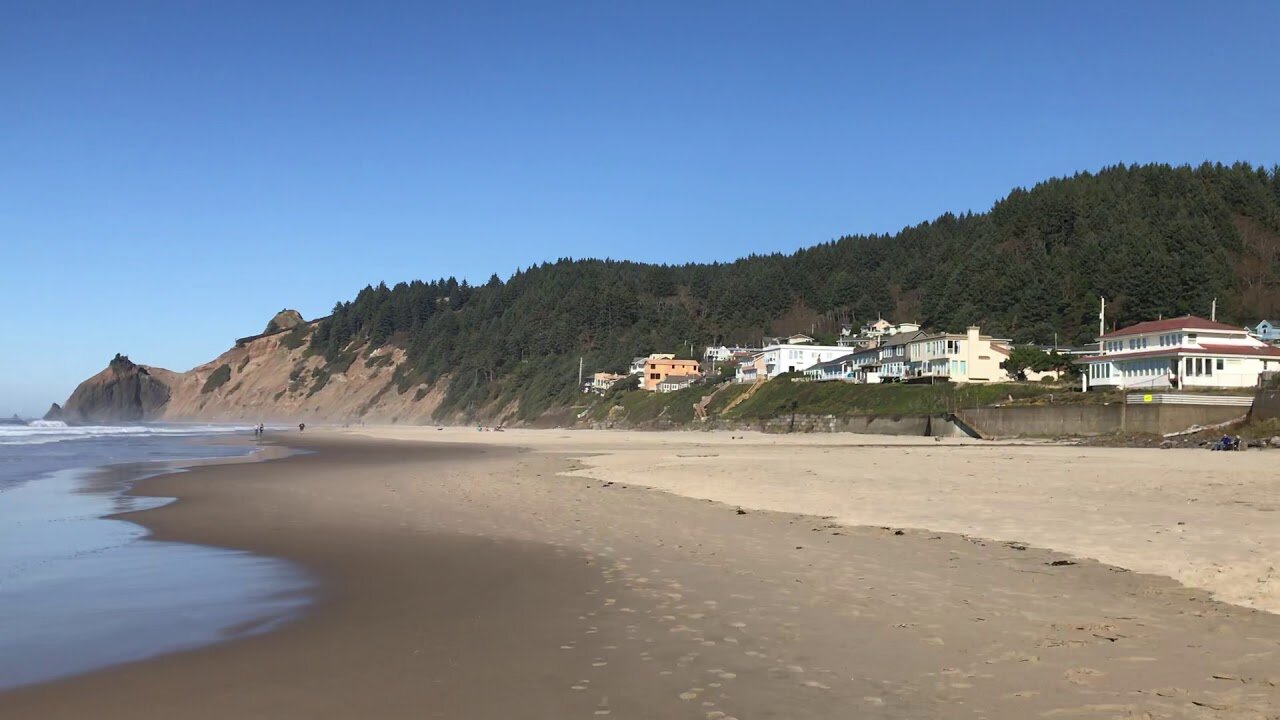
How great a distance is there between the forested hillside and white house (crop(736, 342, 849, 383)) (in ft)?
54.7

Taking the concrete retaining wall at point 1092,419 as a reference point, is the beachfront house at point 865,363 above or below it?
above

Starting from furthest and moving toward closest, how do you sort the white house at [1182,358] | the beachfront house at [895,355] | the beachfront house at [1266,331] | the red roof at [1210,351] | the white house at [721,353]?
the white house at [721,353], the beachfront house at [1266,331], the beachfront house at [895,355], the red roof at [1210,351], the white house at [1182,358]

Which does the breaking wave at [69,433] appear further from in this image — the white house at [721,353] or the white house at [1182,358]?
the white house at [1182,358]

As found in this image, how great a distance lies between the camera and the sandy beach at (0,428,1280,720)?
19.9 ft

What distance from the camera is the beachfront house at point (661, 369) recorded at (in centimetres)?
12162

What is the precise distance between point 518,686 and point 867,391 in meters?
69.0

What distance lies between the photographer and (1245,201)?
128 m

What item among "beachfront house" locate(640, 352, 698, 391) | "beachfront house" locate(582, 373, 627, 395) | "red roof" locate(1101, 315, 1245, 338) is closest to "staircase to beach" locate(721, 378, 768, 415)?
"beachfront house" locate(640, 352, 698, 391)

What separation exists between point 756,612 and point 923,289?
13072 cm

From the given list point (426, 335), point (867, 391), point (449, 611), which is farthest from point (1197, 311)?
point (426, 335)

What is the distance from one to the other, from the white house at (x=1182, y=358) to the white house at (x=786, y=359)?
4094 centimetres

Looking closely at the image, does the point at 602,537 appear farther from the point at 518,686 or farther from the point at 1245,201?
the point at 1245,201

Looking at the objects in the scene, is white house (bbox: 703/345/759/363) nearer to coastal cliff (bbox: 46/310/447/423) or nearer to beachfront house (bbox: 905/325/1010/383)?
beachfront house (bbox: 905/325/1010/383)

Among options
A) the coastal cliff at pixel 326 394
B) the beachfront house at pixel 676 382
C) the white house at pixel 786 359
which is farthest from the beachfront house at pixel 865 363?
the coastal cliff at pixel 326 394
